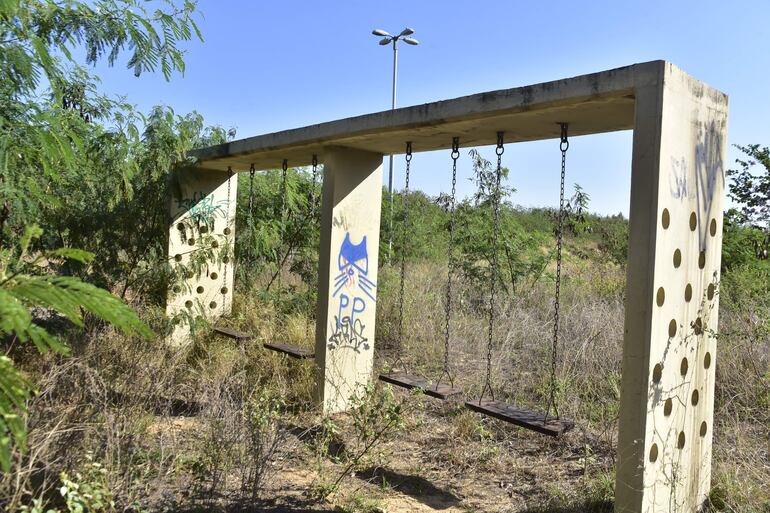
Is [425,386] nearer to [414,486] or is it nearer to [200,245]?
[414,486]

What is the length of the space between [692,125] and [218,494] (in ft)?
12.2

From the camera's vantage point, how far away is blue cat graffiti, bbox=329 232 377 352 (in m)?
6.45

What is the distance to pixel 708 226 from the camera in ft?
13.8

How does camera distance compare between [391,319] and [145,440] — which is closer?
[145,440]

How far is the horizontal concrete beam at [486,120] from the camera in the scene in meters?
3.88

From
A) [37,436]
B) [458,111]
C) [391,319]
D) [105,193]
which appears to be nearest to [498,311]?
[391,319]

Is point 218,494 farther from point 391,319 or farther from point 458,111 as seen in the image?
point 391,319

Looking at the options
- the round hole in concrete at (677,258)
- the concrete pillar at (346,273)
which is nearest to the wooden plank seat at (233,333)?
the concrete pillar at (346,273)

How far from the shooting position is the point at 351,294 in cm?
658

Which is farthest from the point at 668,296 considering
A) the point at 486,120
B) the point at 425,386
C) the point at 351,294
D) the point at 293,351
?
the point at 293,351

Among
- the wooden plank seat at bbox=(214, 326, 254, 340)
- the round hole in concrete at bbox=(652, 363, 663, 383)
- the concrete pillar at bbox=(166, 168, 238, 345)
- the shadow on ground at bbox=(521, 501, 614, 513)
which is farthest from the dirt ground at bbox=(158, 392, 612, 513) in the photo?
the concrete pillar at bbox=(166, 168, 238, 345)

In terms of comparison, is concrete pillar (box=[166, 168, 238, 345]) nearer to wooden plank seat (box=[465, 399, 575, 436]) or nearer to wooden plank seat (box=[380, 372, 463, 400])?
wooden plank seat (box=[380, 372, 463, 400])

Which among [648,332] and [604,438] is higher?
[648,332]

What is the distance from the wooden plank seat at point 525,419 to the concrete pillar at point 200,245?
165 inches
